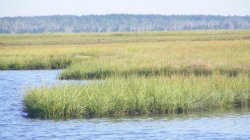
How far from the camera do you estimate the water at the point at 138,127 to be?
17734 mm

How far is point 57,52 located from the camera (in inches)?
2055

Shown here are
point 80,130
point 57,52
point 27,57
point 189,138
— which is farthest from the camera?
point 57,52

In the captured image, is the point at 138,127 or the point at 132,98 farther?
the point at 132,98

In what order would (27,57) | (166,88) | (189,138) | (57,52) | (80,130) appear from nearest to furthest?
1. (189,138)
2. (80,130)
3. (166,88)
4. (27,57)
5. (57,52)

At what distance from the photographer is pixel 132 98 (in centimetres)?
2089

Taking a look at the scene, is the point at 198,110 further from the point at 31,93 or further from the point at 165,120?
the point at 31,93

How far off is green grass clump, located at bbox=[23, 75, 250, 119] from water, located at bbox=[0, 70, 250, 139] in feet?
1.65

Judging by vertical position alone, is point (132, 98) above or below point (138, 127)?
above

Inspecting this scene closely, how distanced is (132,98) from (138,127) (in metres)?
2.03

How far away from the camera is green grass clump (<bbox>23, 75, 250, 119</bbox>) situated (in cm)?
2023

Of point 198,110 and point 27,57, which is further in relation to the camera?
point 27,57

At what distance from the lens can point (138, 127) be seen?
1900 cm

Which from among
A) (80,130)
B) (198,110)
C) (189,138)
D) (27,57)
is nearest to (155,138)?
(189,138)

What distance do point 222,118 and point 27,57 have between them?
94.7ft
